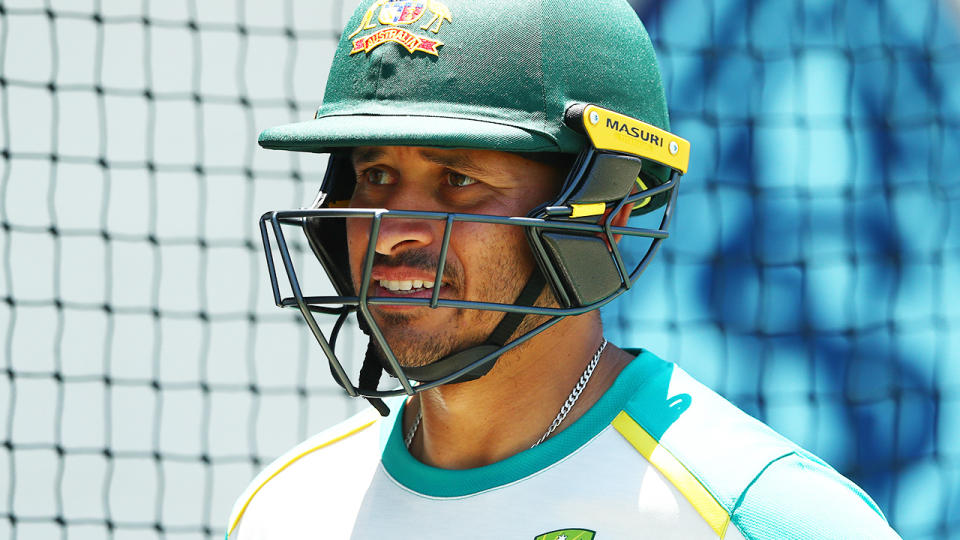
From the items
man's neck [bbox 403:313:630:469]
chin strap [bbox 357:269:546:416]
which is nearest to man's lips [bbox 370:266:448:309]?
chin strap [bbox 357:269:546:416]

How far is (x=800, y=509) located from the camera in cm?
162

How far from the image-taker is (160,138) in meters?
4.27

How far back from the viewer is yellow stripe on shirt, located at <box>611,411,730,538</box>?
5.37 ft

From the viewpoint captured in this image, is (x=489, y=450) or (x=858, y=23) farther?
(x=858, y=23)

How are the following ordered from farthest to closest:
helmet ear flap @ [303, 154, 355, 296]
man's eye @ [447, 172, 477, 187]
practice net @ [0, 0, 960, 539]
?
practice net @ [0, 0, 960, 539]
helmet ear flap @ [303, 154, 355, 296]
man's eye @ [447, 172, 477, 187]

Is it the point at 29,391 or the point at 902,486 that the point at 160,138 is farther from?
the point at 902,486

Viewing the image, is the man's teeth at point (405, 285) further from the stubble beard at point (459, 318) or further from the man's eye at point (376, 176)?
the man's eye at point (376, 176)

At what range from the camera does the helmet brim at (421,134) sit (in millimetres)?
1719

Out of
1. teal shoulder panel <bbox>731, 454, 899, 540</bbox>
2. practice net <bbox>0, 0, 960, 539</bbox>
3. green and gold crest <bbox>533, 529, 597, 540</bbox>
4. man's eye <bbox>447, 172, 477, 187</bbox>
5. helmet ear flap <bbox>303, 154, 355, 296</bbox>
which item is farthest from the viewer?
practice net <bbox>0, 0, 960, 539</bbox>

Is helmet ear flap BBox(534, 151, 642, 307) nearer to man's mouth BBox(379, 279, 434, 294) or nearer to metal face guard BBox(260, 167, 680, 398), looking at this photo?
metal face guard BBox(260, 167, 680, 398)

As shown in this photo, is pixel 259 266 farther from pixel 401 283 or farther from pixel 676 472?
pixel 676 472

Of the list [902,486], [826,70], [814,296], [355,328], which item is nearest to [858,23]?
[826,70]

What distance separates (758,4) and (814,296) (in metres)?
1.19

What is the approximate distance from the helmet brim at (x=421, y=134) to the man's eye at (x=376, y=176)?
0.35 feet
